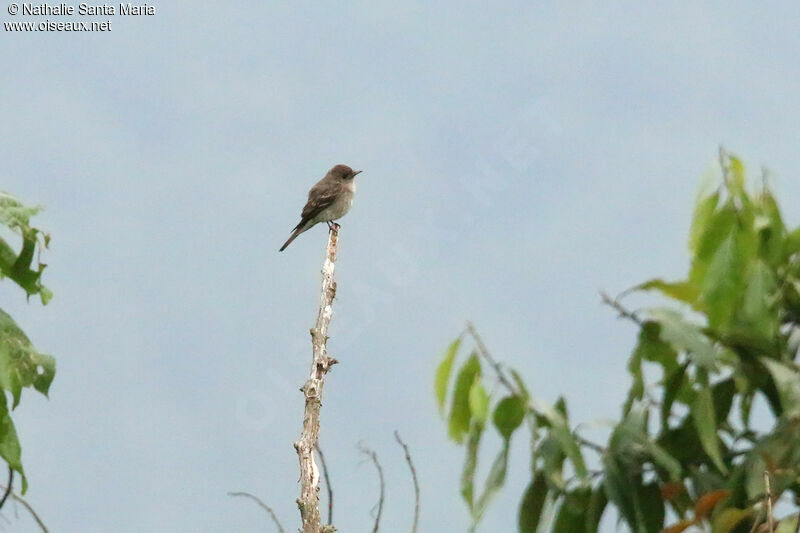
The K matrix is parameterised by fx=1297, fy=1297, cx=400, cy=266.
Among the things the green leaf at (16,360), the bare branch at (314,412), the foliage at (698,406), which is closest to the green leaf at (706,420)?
the foliage at (698,406)

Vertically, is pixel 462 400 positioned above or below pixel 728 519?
above

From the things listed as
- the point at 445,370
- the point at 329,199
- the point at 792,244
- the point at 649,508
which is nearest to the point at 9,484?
the point at 445,370

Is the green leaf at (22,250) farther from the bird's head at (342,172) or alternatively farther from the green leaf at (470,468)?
the bird's head at (342,172)

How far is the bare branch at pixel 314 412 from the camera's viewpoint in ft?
24.5

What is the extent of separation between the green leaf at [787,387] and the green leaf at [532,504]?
0.68 meters

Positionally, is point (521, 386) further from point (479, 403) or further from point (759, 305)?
point (759, 305)

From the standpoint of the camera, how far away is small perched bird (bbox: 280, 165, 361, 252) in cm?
2100

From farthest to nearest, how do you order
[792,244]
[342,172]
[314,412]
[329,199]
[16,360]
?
[342,172] → [329,199] → [314,412] → [16,360] → [792,244]

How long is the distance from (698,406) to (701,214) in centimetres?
55

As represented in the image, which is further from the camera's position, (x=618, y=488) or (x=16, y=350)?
(x=16, y=350)

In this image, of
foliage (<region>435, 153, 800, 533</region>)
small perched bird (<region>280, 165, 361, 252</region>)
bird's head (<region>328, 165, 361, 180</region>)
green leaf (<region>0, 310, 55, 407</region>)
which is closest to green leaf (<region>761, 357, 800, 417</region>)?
foliage (<region>435, 153, 800, 533</region>)

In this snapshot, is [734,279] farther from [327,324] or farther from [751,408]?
[327,324]

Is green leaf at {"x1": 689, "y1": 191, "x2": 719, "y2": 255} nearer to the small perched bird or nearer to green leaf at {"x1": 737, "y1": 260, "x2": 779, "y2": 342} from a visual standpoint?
green leaf at {"x1": 737, "y1": 260, "x2": 779, "y2": 342}

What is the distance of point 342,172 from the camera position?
21938 mm
